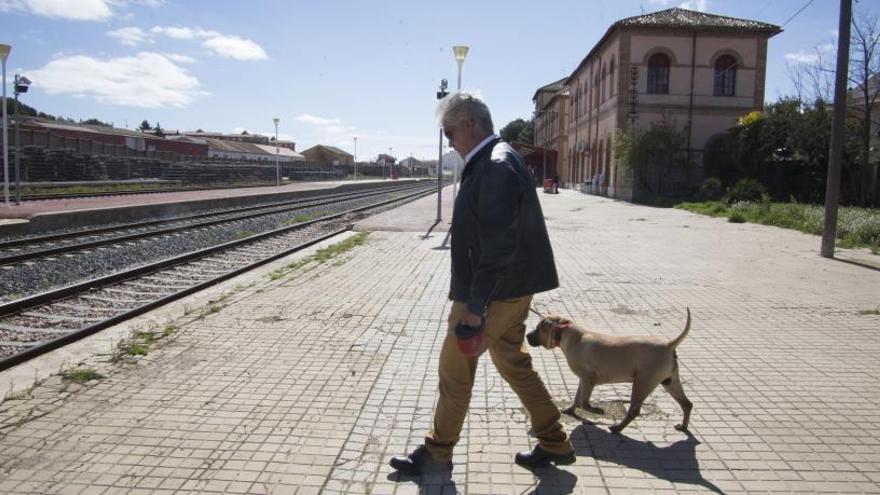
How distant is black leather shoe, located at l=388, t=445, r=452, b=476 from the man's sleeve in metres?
0.93

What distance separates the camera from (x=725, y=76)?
1489 inches

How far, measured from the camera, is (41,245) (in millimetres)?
12812

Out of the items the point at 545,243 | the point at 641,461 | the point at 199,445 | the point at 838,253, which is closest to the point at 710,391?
the point at 641,461

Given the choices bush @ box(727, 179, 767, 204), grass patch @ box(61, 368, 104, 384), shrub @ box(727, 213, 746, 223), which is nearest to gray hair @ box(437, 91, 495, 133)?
grass patch @ box(61, 368, 104, 384)

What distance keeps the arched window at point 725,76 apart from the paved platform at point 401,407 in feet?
108

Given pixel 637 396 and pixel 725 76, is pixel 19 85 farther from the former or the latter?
pixel 725 76

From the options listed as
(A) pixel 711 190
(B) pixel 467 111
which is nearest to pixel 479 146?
(B) pixel 467 111

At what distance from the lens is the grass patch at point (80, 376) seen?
473 centimetres

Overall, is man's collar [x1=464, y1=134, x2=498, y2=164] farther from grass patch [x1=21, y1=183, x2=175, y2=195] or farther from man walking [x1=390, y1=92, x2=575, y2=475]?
grass patch [x1=21, y1=183, x2=175, y2=195]

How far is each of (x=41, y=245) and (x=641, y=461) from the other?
13.0m

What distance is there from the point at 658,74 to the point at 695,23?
3367 mm

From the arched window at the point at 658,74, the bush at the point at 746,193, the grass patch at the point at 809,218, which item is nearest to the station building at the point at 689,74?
the arched window at the point at 658,74

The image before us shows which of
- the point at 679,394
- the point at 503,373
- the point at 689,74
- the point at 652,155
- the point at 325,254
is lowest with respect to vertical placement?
the point at 325,254

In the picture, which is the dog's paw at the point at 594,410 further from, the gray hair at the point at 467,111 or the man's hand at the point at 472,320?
the gray hair at the point at 467,111
